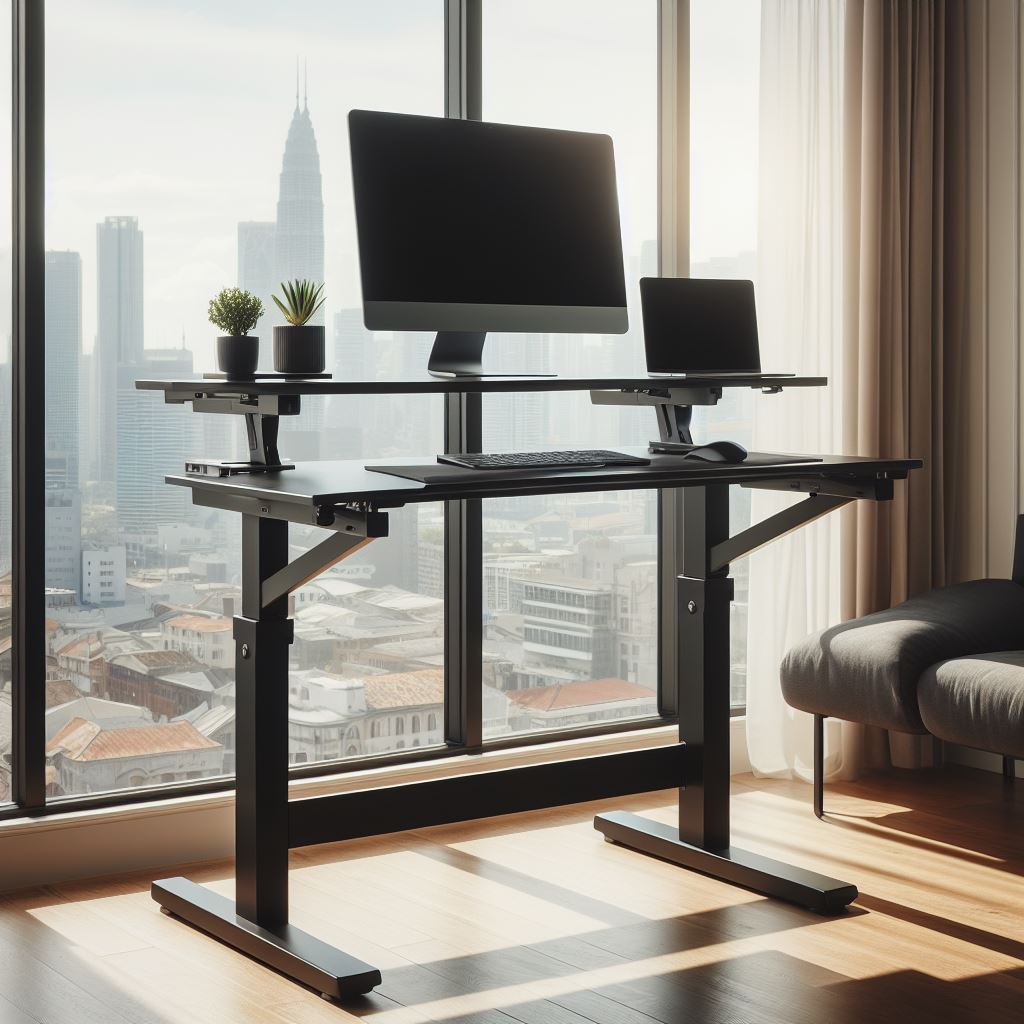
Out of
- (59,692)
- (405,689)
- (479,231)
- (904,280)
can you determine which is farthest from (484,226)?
(904,280)

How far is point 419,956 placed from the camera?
2652mm

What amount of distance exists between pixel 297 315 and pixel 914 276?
203 centimetres

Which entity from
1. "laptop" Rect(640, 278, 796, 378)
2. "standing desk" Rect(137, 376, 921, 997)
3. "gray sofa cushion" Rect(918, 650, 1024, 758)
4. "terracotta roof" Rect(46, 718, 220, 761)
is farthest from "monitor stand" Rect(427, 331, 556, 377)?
"gray sofa cushion" Rect(918, 650, 1024, 758)

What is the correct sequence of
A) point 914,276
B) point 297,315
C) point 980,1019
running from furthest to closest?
point 914,276 < point 297,315 < point 980,1019

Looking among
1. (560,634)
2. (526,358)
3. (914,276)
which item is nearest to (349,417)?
(526,358)

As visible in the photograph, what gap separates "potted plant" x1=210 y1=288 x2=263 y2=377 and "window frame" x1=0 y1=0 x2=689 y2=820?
1.78ft

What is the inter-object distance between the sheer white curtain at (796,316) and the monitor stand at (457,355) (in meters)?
1.29

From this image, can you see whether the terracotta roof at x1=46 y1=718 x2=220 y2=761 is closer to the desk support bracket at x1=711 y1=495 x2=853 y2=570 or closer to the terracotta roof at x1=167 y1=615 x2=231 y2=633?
the terracotta roof at x1=167 y1=615 x2=231 y2=633

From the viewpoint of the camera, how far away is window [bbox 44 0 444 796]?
3.10 m

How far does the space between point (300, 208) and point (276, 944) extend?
5.63 ft

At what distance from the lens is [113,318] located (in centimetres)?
314

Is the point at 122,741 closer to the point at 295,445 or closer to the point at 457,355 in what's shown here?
the point at 295,445

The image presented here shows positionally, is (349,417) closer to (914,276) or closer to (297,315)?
(297,315)

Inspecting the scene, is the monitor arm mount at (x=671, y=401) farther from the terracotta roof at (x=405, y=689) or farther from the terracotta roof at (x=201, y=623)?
the terracotta roof at (x=201, y=623)
